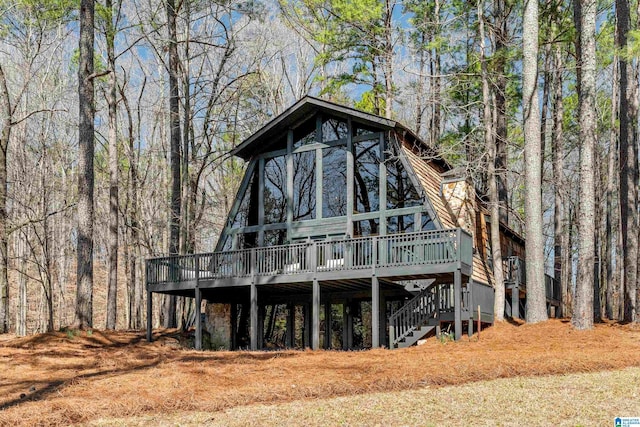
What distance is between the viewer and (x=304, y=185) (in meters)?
20.6

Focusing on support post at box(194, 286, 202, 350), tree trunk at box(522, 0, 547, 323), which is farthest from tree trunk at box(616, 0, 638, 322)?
support post at box(194, 286, 202, 350)

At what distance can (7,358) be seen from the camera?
47.5ft

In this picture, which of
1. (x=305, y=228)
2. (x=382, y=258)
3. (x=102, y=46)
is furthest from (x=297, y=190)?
(x=102, y=46)

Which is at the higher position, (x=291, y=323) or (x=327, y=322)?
(x=327, y=322)

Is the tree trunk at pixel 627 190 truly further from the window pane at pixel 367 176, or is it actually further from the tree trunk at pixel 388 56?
the tree trunk at pixel 388 56

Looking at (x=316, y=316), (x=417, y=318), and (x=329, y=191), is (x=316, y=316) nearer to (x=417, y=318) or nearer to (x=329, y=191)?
(x=417, y=318)

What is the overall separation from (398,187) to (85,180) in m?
9.53

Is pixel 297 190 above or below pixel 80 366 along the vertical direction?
above

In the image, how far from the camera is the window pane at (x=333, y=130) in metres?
20.3

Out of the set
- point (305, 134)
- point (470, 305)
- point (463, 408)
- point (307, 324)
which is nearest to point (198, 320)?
point (307, 324)

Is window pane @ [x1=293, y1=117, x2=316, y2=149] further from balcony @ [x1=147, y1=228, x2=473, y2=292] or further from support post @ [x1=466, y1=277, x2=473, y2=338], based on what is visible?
support post @ [x1=466, y1=277, x2=473, y2=338]

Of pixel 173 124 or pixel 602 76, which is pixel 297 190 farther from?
pixel 602 76

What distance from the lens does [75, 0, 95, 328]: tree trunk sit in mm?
18906

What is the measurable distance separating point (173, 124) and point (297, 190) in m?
8.18
